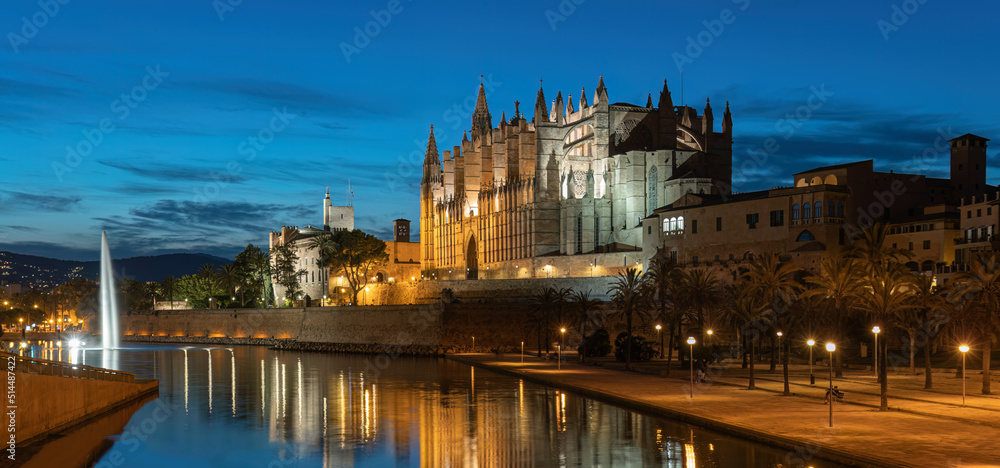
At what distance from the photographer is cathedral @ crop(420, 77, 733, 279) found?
80.7m

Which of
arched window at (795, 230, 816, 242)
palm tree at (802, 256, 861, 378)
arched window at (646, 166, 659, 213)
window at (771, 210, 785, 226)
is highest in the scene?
arched window at (646, 166, 659, 213)

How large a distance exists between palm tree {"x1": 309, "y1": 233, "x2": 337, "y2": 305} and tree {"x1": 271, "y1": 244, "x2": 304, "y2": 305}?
4369 mm

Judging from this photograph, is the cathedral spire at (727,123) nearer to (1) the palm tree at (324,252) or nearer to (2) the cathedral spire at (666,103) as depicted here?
(2) the cathedral spire at (666,103)

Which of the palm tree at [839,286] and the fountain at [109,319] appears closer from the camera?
the palm tree at [839,286]

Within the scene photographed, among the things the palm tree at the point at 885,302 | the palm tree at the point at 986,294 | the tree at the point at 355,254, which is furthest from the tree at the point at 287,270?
the palm tree at the point at 986,294

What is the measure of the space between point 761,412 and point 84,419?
22.0 meters

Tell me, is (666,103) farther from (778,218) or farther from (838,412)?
(838,412)

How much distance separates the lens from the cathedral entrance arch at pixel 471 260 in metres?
106

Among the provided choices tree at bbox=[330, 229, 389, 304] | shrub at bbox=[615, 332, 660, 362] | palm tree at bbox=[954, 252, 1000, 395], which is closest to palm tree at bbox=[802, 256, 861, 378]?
palm tree at bbox=[954, 252, 1000, 395]

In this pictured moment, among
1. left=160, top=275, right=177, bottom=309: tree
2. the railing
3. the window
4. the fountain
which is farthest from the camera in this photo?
left=160, top=275, right=177, bottom=309: tree

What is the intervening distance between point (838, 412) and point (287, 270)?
3690 inches

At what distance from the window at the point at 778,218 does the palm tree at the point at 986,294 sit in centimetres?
2847

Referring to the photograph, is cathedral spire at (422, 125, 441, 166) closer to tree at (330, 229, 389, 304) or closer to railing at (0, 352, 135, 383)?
tree at (330, 229, 389, 304)

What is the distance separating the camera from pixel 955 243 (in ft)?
207
